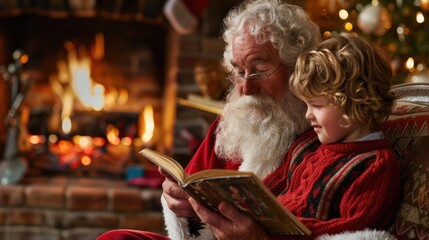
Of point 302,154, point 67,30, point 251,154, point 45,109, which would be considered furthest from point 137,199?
point 302,154

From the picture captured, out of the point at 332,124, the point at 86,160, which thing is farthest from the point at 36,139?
the point at 332,124

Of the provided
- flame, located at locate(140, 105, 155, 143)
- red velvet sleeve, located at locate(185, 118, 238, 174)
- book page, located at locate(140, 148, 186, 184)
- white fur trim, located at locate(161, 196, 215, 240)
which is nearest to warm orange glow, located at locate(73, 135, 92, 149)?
flame, located at locate(140, 105, 155, 143)

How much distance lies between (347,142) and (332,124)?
0.05 meters

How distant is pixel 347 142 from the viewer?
5.20 feet

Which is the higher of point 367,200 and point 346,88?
point 346,88

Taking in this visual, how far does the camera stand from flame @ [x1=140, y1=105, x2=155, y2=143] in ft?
13.2

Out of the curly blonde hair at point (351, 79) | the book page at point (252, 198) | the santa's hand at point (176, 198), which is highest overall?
the curly blonde hair at point (351, 79)

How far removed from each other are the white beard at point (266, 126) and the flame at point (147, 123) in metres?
2.09

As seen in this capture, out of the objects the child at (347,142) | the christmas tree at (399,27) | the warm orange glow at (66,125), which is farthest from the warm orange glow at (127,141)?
the child at (347,142)

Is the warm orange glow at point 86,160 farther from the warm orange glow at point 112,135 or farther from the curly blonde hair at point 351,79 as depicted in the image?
the curly blonde hair at point 351,79

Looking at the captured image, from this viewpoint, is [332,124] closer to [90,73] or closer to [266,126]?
[266,126]

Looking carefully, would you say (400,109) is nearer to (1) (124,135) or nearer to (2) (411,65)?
(2) (411,65)

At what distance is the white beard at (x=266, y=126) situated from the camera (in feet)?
6.18

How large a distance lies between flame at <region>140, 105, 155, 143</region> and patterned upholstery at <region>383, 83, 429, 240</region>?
229cm
